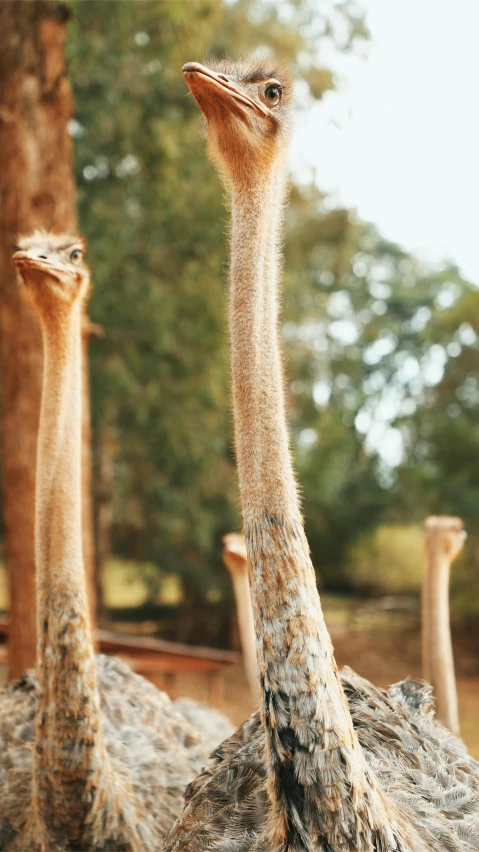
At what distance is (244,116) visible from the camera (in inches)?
84.7

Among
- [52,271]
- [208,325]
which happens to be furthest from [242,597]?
[208,325]

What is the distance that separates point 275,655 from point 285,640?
4cm

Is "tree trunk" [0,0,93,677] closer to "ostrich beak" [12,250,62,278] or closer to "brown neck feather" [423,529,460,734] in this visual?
"brown neck feather" [423,529,460,734]

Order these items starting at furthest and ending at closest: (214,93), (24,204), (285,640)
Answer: (24,204)
(214,93)
(285,640)

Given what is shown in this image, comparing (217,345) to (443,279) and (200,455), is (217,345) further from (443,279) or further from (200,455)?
(443,279)

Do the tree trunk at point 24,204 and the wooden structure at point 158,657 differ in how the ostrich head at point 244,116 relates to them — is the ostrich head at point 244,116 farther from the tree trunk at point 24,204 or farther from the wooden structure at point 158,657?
the wooden structure at point 158,657

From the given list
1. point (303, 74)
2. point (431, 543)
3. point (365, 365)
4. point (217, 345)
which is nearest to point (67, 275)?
point (431, 543)

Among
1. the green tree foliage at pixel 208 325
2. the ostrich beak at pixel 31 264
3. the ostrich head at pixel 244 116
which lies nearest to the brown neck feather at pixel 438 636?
the ostrich beak at pixel 31 264

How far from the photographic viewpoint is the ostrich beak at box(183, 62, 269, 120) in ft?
6.58

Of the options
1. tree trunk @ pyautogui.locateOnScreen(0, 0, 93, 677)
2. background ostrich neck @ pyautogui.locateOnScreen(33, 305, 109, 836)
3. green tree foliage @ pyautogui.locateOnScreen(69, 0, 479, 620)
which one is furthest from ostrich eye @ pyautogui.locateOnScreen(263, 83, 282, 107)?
green tree foliage @ pyautogui.locateOnScreen(69, 0, 479, 620)

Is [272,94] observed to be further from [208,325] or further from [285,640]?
→ [208,325]

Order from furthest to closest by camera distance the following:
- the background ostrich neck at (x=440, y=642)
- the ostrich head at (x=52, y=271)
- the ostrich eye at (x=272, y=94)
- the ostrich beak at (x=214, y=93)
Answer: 1. the background ostrich neck at (x=440, y=642)
2. the ostrich head at (x=52, y=271)
3. the ostrich eye at (x=272, y=94)
4. the ostrich beak at (x=214, y=93)

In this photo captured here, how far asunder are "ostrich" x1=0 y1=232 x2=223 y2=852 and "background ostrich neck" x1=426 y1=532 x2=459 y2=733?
1063 millimetres

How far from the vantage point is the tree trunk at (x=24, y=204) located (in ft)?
19.9
